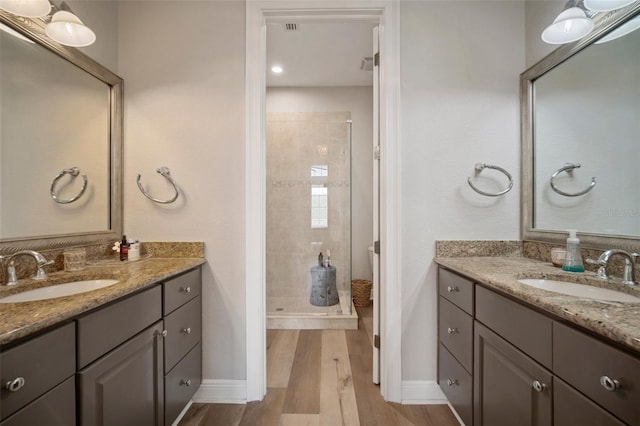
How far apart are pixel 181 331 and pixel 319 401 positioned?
0.95 meters

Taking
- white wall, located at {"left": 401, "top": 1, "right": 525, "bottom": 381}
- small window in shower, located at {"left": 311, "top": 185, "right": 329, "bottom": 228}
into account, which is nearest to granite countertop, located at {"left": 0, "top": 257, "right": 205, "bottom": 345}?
white wall, located at {"left": 401, "top": 1, "right": 525, "bottom": 381}

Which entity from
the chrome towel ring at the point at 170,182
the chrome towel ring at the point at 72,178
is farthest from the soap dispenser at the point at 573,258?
the chrome towel ring at the point at 72,178

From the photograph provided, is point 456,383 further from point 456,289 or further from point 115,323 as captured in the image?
point 115,323

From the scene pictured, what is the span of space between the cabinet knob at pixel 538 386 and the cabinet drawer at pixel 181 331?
1.52m

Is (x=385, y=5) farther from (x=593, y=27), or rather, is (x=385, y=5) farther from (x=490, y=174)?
(x=490, y=174)

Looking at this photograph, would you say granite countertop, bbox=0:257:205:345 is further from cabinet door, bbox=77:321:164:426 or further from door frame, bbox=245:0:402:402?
door frame, bbox=245:0:402:402

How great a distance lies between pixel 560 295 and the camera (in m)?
0.90

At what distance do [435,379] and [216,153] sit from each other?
6.54 feet

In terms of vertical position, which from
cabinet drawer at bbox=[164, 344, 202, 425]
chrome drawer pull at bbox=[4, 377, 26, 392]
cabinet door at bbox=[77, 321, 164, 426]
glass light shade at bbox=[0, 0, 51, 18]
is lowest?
cabinet drawer at bbox=[164, 344, 202, 425]

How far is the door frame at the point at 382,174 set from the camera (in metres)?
1.74

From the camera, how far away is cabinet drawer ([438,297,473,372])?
134 centimetres

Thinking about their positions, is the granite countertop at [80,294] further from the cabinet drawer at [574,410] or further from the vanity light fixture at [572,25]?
the vanity light fixture at [572,25]

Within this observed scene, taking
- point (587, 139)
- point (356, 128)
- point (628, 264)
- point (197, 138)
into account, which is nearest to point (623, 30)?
point (587, 139)

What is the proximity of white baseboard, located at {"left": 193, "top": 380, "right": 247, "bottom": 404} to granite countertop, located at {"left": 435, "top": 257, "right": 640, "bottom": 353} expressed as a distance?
1.47m
